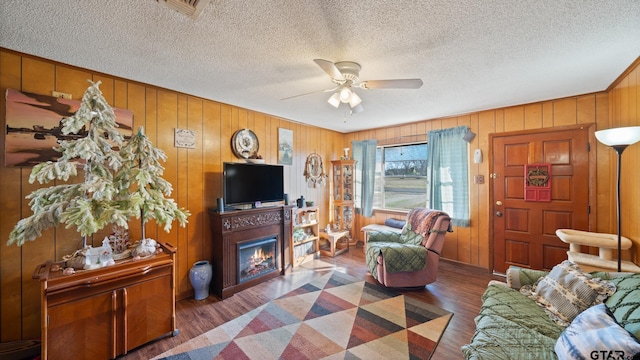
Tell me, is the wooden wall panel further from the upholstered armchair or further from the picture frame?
the upholstered armchair

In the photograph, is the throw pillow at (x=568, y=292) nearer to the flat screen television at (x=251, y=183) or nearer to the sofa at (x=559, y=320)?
the sofa at (x=559, y=320)

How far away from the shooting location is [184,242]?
2.84 metres

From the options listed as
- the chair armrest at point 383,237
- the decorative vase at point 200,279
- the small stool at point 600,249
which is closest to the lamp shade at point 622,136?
the small stool at point 600,249

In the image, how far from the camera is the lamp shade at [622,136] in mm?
1933

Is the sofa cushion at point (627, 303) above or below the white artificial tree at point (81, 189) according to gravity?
below

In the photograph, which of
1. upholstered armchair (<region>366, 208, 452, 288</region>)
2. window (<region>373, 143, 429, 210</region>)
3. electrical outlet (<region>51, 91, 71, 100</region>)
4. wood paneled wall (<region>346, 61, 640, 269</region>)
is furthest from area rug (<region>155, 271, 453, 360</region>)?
electrical outlet (<region>51, 91, 71, 100</region>)

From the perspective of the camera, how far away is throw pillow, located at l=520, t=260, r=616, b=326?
5.08 feet

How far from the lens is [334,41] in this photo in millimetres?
1736

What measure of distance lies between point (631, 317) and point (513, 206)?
2.43 meters

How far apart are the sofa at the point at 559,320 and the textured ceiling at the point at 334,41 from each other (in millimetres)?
1759

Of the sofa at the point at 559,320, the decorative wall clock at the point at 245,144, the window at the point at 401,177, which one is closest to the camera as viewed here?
the sofa at the point at 559,320

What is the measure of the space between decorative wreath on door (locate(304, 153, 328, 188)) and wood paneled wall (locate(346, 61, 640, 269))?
1.50 metres

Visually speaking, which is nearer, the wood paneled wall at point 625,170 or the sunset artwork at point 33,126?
the sunset artwork at point 33,126

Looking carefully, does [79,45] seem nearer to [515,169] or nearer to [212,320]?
[212,320]
